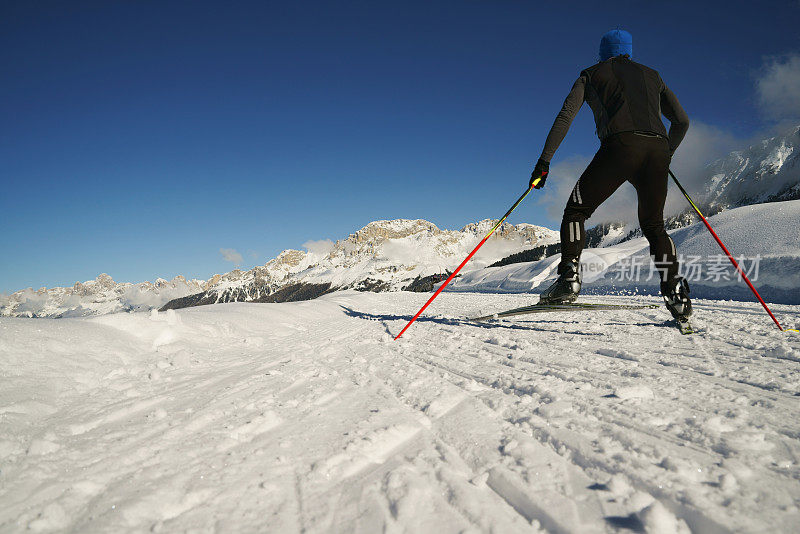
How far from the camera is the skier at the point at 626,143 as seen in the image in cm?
347

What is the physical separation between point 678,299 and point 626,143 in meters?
1.79

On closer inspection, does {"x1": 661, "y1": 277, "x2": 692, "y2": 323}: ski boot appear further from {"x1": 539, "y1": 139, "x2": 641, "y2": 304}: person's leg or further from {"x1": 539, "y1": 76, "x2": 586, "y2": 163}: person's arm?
{"x1": 539, "y1": 76, "x2": 586, "y2": 163}: person's arm

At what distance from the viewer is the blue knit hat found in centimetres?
382

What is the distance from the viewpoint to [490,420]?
168cm

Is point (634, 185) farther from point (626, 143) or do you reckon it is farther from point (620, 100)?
point (620, 100)

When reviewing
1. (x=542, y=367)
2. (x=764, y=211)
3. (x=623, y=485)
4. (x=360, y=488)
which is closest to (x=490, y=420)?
(x=623, y=485)

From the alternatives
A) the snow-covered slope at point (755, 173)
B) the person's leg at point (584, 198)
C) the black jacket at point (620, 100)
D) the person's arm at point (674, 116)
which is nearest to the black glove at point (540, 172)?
the black jacket at point (620, 100)

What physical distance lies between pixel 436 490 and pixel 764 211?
1480 centimetres

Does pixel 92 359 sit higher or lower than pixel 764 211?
lower

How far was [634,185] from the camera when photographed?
3.75m

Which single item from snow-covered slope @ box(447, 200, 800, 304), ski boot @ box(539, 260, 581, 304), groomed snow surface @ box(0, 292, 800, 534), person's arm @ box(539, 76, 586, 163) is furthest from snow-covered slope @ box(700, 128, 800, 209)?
groomed snow surface @ box(0, 292, 800, 534)

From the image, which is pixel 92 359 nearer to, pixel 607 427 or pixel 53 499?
pixel 53 499

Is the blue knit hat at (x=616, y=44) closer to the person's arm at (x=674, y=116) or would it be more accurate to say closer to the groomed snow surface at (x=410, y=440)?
the person's arm at (x=674, y=116)

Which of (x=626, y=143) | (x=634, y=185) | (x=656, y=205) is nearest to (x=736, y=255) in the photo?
(x=656, y=205)
